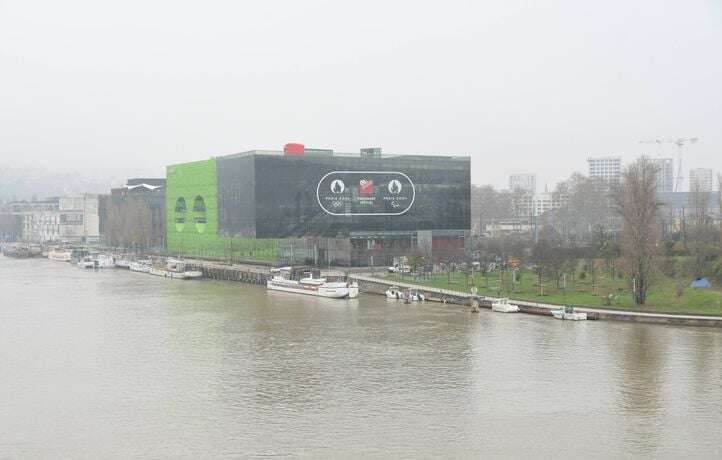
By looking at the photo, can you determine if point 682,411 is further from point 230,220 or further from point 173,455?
point 230,220

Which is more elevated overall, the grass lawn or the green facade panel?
the green facade panel

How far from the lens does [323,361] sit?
20094 mm

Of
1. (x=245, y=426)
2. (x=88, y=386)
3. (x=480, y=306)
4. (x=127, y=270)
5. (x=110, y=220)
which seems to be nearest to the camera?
(x=245, y=426)

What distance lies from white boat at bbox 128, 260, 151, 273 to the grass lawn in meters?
21.7

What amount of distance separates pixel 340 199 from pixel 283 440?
36.3 metres

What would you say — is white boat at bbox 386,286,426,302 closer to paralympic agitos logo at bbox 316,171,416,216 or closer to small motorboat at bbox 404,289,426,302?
small motorboat at bbox 404,289,426,302

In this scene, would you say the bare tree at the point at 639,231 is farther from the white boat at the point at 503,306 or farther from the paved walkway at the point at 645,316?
the white boat at the point at 503,306

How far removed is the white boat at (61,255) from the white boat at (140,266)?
1483 cm

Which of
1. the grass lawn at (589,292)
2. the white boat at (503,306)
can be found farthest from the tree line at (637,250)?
the white boat at (503,306)

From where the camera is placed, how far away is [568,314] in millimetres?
25812

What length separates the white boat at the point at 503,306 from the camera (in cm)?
2795

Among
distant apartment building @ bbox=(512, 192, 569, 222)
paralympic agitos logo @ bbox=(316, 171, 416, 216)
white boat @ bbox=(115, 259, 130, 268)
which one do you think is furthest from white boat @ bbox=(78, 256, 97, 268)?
distant apartment building @ bbox=(512, 192, 569, 222)

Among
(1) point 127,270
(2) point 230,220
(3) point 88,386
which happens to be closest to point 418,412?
(3) point 88,386

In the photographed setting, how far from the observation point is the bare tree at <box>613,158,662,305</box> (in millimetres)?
27141
